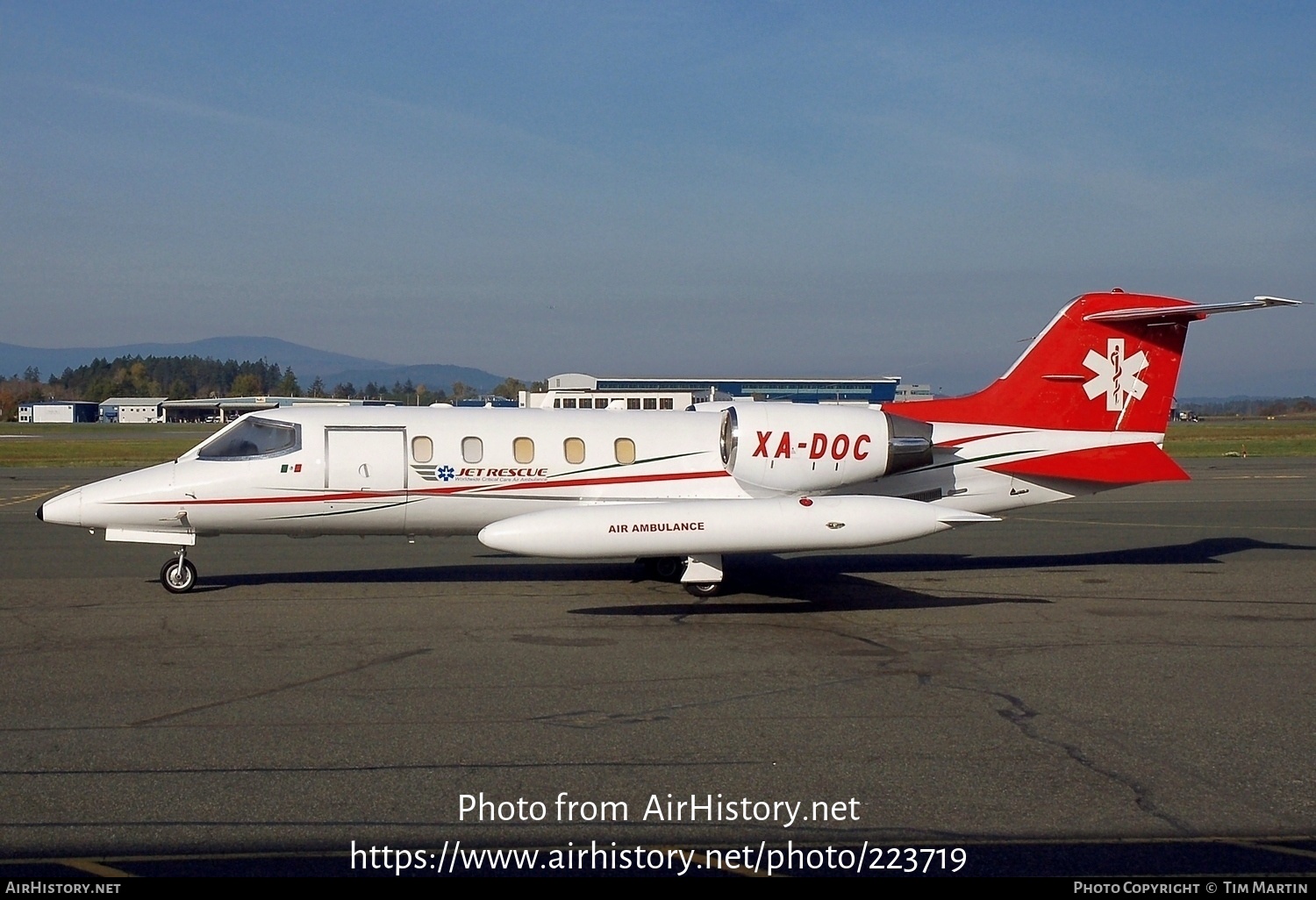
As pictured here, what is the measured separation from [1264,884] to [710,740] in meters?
3.58

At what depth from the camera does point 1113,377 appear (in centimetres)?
1650

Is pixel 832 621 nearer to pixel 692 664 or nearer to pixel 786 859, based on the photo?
pixel 692 664

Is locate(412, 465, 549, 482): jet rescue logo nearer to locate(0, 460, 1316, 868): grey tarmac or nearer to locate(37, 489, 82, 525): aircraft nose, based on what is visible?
locate(0, 460, 1316, 868): grey tarmac

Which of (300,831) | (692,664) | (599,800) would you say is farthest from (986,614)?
(300,831)

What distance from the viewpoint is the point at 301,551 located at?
63.6ft

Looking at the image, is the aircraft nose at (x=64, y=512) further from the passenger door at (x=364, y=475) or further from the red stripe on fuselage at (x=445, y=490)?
the passenger door at (x=364, y=475)

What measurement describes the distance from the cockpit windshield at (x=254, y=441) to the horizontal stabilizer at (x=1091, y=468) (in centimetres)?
945

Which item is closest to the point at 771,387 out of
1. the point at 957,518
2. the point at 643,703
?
the point at 957,518

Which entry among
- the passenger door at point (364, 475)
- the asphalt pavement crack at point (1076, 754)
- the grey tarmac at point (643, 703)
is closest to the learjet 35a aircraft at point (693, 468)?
the passenger door at point (364, 475)

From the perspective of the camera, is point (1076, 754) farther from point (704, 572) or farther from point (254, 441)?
point (254, 441)

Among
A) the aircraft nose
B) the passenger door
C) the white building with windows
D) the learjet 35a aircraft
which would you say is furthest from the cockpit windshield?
the white building with windows

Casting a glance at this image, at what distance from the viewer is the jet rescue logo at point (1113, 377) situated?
16.5 m

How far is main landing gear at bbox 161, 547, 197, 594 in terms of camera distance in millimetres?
14695

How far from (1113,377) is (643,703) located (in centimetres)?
1027
